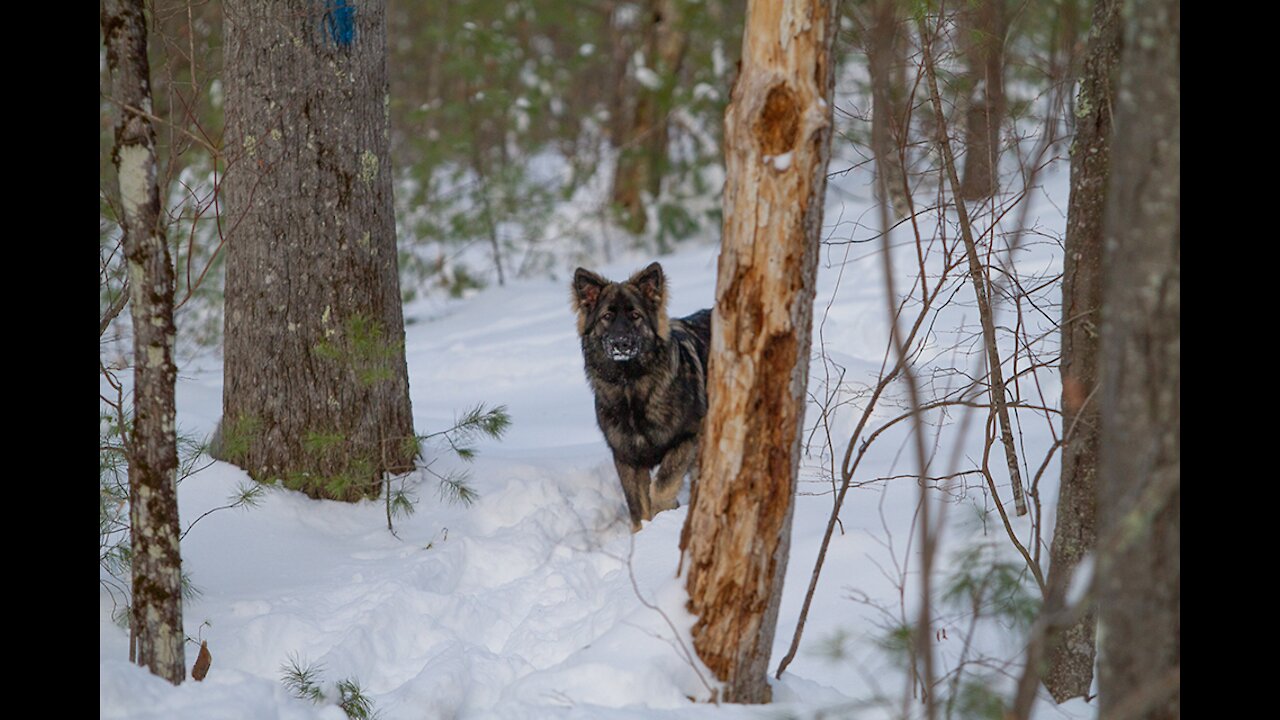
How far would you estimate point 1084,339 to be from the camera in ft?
12.0

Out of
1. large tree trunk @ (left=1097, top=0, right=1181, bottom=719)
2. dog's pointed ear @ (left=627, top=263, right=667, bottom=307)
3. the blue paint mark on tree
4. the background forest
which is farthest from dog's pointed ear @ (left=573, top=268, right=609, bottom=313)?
large tree trunk @ (left=1097, top=0, right=1181, bottom=719)

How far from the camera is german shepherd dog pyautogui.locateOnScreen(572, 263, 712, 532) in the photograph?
5.55m

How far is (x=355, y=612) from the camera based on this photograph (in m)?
4.32

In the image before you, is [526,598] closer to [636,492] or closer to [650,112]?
[636,492]

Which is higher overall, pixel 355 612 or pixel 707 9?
pixel 707 9

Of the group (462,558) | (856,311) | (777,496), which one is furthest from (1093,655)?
(856,311)

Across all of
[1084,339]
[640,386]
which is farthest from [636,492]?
[1084,339]

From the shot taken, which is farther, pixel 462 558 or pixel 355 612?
pixel 462 558

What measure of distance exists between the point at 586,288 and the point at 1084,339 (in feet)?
9.20

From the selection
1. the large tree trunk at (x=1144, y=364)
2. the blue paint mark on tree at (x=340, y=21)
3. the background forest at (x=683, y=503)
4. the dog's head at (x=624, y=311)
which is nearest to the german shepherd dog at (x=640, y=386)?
the dog's head at (x=624, y=311)

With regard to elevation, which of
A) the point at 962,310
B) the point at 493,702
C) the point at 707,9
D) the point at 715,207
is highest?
the point at 707,9

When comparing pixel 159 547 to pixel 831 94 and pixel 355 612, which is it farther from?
pixel 831 94

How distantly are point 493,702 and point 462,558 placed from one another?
1389mm

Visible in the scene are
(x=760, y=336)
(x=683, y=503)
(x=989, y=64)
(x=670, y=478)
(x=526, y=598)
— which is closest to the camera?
(x=760, y=336)
